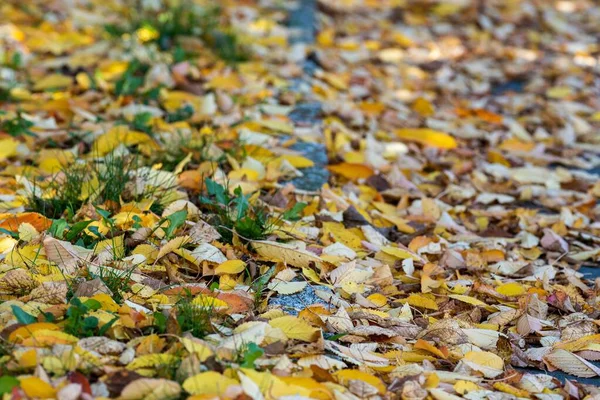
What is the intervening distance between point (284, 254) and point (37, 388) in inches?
35.1

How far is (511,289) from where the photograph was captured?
8.09 ft

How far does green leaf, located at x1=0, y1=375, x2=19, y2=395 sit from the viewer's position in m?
1.68

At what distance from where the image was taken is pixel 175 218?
2424mm

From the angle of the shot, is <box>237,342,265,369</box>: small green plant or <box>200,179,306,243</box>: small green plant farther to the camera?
<box>200,179,306,243</box>: small green plant

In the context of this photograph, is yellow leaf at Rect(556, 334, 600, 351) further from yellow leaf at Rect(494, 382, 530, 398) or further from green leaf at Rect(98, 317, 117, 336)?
green leaf at Rect(98, 317, 117, 336)

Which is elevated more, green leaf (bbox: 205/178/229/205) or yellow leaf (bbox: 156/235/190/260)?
green leaf (bbox: 205/178/229/205)

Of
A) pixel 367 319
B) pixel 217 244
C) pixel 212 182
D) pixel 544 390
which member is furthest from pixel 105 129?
pixel 544 390

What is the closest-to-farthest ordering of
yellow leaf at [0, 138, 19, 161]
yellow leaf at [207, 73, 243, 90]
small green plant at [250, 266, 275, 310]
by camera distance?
small green plant at [250, 266, 275, 310] → yellow leaf at [0, 138, 19, 161] → yellow leaf at [207, 73, 243, 90]

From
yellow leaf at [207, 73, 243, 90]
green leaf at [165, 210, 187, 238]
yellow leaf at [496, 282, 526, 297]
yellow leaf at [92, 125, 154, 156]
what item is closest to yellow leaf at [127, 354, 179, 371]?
green leaf at [165, 210, 187, 238]

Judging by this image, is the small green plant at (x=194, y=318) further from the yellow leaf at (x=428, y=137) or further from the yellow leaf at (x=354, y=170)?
the yellow leaf at (x=428, y=137)

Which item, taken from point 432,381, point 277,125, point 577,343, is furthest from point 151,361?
point 277,125

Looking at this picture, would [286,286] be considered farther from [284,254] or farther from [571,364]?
[571,364]

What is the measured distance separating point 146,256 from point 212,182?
399mm

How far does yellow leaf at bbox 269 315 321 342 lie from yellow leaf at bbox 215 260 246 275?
0.29m
